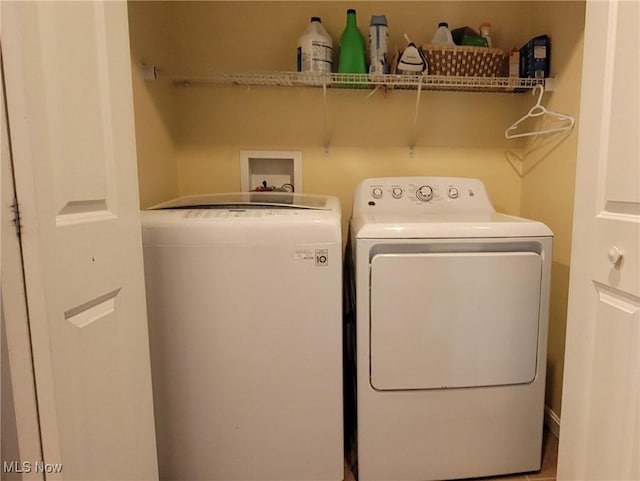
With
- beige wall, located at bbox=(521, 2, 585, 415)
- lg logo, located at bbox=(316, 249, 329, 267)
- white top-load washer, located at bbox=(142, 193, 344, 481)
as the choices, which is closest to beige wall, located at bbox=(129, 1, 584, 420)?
beige wall, located at bbox=(521, 2, 585, 415)

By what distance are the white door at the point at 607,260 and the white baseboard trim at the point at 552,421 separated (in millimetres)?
768

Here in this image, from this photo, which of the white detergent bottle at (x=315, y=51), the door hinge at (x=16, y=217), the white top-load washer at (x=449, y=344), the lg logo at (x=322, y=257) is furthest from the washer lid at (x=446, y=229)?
the door hinge at (x=16, y=217)

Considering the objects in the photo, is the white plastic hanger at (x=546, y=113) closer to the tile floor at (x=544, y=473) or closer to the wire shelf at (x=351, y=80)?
the wire shelf at (x=351, y=80)

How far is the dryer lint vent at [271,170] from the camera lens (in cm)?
196

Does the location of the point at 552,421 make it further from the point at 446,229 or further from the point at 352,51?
the point at 352,51

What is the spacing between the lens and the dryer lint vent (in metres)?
1.96

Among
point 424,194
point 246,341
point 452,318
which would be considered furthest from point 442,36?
point 246,341

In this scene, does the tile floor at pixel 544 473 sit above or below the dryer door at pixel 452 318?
below

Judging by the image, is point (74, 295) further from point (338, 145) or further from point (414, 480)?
point (338, 145)

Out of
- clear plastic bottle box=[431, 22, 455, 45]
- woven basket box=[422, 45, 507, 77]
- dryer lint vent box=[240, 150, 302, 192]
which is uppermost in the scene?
clear plastic bottle box=[431, 22, 455, 45]

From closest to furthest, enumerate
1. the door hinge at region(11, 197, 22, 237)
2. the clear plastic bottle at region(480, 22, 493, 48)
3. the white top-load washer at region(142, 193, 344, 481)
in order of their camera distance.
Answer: the door hinge at region(11, 197, 22, 237), the white top-load washer at region(142, 193, 344, 481), the clear plastic bottle at region(480, 22, 493, 48)

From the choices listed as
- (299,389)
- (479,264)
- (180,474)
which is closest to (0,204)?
(299,389)

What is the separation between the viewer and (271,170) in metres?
2.00

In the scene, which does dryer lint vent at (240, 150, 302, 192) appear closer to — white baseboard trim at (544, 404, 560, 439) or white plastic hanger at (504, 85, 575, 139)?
white plastic hanger at (504, 85, 575, 139)
